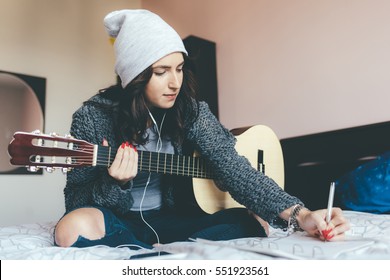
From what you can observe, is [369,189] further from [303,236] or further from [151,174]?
[151,174]

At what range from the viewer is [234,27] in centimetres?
236

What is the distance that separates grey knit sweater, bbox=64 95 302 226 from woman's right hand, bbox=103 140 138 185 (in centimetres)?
5

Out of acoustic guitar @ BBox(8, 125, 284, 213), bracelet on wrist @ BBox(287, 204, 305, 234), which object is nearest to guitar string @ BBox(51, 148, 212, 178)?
acoustic guitar @ BBox(8, 125, 284, 213)

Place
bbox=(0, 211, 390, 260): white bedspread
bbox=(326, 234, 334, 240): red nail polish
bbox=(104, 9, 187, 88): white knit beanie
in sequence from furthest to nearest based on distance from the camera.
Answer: bbox=(104, 9, 187, 88): white knit beanie, bbox=(326, 234, 334, 240): red nail polish, bbox=(0, 211, 390, 260): white bedspread

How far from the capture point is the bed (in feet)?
2.04

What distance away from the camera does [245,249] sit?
0.63 m

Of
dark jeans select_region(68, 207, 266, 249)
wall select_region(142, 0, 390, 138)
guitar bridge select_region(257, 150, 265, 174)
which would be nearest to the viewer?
dark jeans select_region(68, 207, 266, 249)

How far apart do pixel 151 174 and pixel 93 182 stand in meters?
0.21

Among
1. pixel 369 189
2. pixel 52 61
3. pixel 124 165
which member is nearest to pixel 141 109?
pixel 124 165

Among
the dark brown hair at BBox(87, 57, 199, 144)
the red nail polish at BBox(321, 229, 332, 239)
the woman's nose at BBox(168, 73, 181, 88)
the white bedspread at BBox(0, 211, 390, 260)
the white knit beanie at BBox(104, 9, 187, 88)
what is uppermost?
the white knit beanie at BBox(104, 9, 187, 88)

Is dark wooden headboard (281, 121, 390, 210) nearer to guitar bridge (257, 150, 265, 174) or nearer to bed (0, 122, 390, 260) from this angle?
bed (0, 122, 390, 260)

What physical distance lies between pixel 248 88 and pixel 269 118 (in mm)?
263

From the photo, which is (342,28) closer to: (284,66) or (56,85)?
(284,66)
